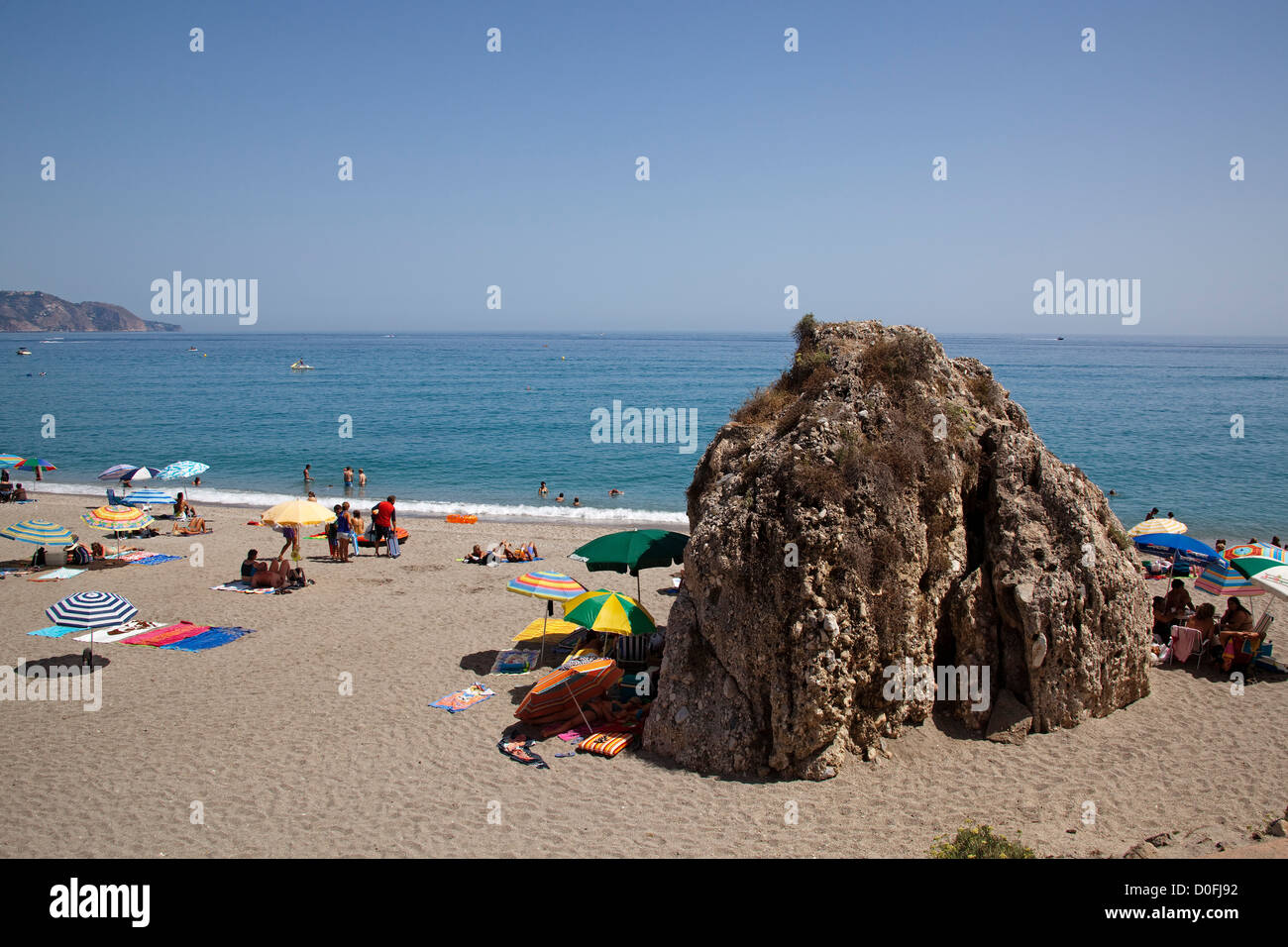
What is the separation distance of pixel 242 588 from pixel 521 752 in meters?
10.9

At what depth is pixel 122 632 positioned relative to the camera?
15047 millimetres

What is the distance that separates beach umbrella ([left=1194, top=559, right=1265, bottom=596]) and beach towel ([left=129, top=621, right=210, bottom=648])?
1837 cm

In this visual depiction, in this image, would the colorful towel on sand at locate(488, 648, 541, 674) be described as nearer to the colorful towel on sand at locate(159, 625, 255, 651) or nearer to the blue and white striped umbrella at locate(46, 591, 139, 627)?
the colorful towel on sand at locate(159, 625, 255, 651)

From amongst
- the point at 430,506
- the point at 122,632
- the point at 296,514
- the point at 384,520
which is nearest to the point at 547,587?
the point at 122,632

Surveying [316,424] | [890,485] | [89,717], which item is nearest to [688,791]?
[890,485]

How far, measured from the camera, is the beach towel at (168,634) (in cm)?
1449

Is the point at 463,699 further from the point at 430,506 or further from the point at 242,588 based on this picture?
the point at 430,506

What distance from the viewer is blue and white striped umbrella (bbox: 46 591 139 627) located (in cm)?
1244

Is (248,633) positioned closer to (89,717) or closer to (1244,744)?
(89,717)

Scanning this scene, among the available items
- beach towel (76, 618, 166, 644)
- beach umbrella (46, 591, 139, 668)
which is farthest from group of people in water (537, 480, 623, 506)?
beach umbrella (46, 591, 139, 668)

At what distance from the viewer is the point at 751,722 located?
9.75 meters

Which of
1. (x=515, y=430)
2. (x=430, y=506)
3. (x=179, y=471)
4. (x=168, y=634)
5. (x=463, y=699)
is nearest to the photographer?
(x=463, y=699)
